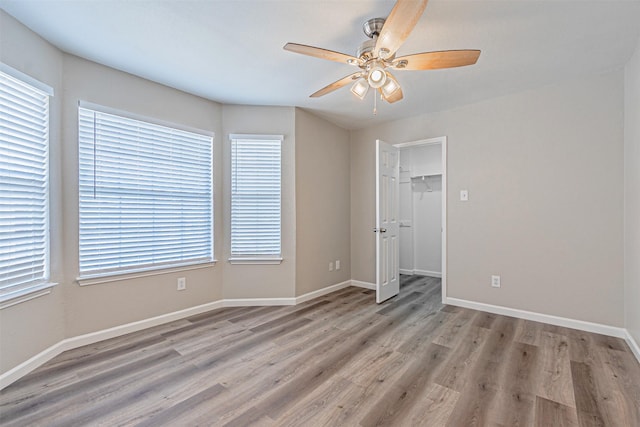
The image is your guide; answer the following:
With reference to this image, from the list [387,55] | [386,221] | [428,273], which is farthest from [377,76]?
[428,273]

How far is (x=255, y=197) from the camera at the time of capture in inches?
138

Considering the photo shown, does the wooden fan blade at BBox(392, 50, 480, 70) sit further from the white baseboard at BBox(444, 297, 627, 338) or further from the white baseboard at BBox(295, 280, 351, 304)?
the white baseboard at BBox(295, 280, 351, 304)

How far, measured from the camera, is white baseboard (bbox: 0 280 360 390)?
6.57 ft

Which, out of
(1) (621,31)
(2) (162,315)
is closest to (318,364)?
(2) (162,315)

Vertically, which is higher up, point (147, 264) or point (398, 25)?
point (398, 25)

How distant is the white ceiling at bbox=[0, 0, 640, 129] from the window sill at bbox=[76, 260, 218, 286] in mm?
1847

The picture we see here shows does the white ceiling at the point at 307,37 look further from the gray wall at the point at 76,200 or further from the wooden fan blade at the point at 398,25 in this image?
the wooden fan blade at the point at 398,25

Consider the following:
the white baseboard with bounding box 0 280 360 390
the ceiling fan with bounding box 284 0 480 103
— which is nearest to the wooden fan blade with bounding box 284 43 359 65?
the ceiling fan with bounding box 284 0 480 103

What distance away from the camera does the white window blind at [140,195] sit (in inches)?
99.0

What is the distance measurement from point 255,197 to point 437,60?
2403 mm

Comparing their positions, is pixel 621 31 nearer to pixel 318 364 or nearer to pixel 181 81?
pixel 318 364

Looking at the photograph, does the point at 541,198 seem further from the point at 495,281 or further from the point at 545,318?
the point at 545,318

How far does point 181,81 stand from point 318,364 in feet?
9.37

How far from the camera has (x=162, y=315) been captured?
296cm
